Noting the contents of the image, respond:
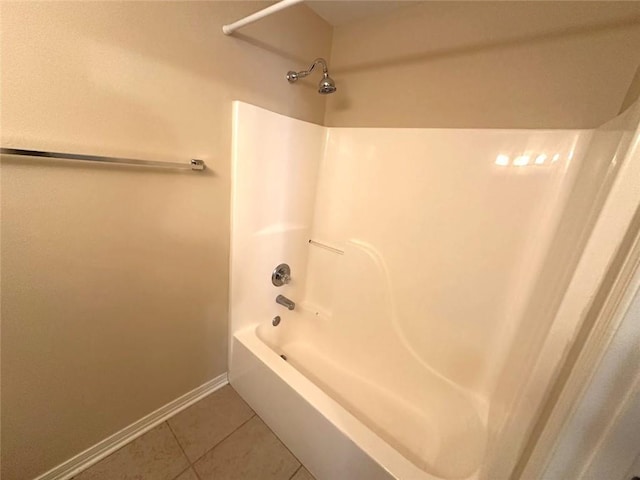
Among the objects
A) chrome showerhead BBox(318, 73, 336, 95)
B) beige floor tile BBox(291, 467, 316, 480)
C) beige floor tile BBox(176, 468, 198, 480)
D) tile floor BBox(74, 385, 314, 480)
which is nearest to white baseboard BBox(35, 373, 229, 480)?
tile floor BBox(74, 385, 314, 480)

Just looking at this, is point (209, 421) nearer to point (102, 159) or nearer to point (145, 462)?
point (145, 462)

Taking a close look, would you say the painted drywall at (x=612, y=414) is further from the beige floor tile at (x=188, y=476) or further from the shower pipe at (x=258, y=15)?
the beige floor tile at (x=188, y=476)

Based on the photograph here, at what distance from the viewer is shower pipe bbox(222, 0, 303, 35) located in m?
0.76

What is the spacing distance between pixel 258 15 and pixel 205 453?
5.93 feet

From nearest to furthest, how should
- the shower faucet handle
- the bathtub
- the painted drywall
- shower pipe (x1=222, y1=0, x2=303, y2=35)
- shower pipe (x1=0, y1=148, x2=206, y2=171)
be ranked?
the painted drywall
shower pipe (x1=0, y1=148, x2=206, y2=171)
shower pipe (x1=222, y1=0, x2=303, y2=35)
the bathtub
the shower faucet handle

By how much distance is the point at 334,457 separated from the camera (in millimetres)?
923

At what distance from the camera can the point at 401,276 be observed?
4.40 ft

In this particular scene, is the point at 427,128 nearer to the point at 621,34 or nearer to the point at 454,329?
the point at 621,34

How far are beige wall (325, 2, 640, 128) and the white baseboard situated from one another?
177cm

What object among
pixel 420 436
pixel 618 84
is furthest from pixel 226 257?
pixel 618 84

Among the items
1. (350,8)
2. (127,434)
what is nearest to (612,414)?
(127,434)

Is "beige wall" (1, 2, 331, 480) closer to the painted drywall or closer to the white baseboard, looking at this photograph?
the white baseboard

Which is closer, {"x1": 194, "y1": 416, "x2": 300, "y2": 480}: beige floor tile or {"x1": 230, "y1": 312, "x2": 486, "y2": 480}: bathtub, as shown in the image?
{"x1": 230, "y1": 312, "x2": 486, "y2": 480}: bathtub

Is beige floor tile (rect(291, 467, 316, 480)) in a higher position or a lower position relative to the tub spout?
lower
